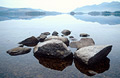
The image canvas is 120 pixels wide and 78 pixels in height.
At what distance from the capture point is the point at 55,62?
10.1 m

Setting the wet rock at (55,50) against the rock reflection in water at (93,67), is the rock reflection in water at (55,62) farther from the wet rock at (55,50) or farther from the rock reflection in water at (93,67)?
the rock reflection in water at (93,67)

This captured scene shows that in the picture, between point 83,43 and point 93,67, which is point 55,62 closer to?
point 93,67

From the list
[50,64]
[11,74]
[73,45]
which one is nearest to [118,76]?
[50,64]

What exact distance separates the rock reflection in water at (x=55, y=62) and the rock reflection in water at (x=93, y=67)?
898 millimetres

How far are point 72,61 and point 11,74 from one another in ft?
18.9

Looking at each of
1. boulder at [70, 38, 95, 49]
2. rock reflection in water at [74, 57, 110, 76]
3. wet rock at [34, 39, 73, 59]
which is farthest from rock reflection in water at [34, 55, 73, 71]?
boulder at [70, 38, 95, 49]

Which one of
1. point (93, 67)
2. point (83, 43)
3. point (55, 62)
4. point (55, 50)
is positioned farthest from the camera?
point (83, 43)

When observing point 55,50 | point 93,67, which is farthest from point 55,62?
point 93,67

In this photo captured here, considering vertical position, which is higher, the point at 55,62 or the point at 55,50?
the point at 55,50

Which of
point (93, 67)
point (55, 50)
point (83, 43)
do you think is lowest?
→ point (93, 67)

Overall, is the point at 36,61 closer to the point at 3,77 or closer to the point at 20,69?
the point at 20,69

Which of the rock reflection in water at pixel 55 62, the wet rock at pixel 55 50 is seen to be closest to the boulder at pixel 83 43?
the wet rock at pixel 55 50

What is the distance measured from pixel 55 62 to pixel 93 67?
12.0ft

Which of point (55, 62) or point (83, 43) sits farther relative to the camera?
point (83, 43)
